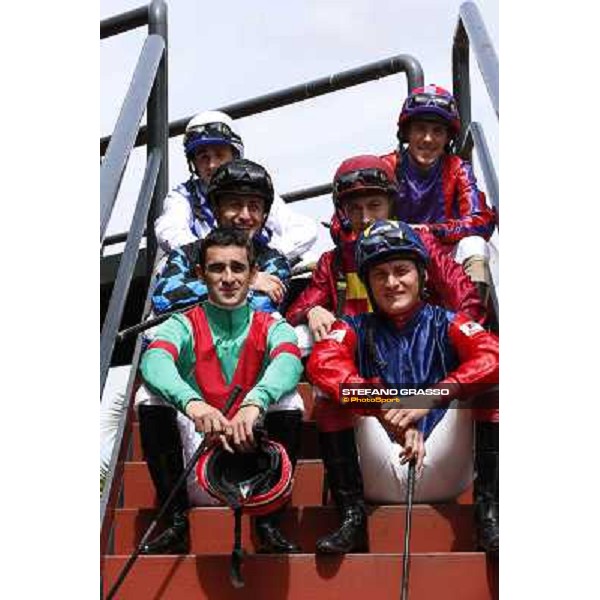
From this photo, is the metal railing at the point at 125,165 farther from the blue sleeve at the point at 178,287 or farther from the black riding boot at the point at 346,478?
the black riding boot at the point at 346,478

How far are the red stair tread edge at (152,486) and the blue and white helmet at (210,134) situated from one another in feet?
4.03

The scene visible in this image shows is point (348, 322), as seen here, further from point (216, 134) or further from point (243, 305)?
point (216, 134)

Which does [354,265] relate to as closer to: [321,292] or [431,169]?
[321,292]

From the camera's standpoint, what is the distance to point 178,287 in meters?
3.98

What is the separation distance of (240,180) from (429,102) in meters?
0.80

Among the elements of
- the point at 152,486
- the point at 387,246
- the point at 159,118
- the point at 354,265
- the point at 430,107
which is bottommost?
the point at 152,486

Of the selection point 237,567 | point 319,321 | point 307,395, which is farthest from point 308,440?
point 237,567

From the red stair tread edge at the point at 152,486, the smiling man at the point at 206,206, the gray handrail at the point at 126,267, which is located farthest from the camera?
the smiling man at the point at 206,206

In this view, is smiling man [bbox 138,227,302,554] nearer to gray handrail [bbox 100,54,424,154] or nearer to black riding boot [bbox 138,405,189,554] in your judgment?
black riding boot [bbox 138,405,189,554]

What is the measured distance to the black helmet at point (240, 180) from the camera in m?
4.07

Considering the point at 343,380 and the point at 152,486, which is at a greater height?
the point at 343,380

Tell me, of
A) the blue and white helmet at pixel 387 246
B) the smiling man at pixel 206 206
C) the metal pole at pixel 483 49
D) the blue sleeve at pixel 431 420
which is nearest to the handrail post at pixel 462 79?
the metal pole at pixel 483 49

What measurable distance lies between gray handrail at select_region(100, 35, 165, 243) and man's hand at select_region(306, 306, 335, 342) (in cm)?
72
